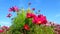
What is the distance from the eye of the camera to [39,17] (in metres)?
5.03

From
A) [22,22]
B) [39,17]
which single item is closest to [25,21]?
[22,22]

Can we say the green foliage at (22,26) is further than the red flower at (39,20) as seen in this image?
Yes

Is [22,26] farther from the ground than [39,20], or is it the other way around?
[39,20]

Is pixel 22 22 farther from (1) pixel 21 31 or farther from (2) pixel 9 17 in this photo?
(2) pixel 9 17

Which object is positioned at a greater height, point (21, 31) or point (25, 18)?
point (25, 18)

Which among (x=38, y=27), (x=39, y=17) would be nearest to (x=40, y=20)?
(x=39, y=17)

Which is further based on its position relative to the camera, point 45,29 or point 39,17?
point 45,29

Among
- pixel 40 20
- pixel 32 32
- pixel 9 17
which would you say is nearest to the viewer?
pixel 40 20

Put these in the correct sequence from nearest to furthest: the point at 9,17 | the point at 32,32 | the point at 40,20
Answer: the point at 40,20 < the point at 32,32 < the point at 9,17

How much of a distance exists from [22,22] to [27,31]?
0.27 metres

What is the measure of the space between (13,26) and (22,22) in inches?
11.5

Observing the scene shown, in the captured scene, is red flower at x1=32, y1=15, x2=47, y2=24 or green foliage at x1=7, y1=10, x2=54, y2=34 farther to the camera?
green foliage at x1=7, y1=10, x2=54, y2=34

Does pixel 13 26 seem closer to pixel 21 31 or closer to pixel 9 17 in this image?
pixel 21 31

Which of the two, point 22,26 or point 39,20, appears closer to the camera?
point 39,20
